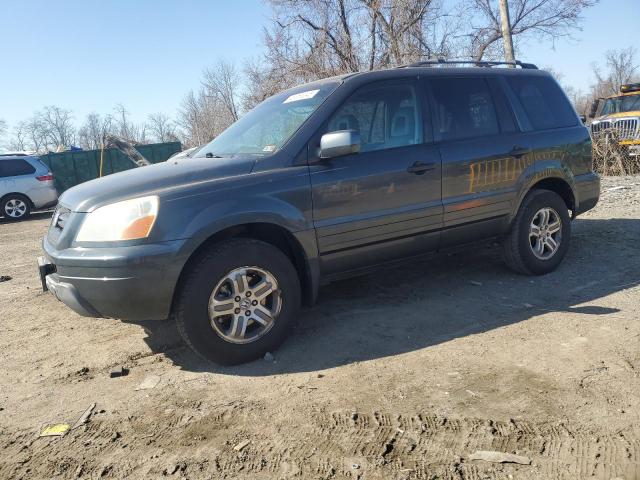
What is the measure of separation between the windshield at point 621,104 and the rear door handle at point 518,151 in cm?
1304

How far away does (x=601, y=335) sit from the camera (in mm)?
3699

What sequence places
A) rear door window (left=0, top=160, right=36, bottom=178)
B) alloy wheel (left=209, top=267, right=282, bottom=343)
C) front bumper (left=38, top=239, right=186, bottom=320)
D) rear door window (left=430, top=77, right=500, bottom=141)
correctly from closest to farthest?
1. front bumper (left=38, top=239, right=186, bottom=320)
2. alloy wheel (left=209, top=267, right=282, bottom=343)
3. rear door window (left=430, top=77, right=500, bottom=141)
4. rear door window (left=0, top=160, right=36, bottom=178)

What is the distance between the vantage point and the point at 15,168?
1409 centimetres

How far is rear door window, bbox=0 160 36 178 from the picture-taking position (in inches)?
550

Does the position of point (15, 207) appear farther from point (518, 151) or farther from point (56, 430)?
point (518, 151)

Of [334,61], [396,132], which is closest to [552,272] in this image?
[396,132]

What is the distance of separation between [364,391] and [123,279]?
1.59m

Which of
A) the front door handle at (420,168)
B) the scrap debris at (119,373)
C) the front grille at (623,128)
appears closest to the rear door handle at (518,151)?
the front door handle at (420,168)

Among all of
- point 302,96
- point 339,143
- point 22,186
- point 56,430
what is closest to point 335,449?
point 56,430

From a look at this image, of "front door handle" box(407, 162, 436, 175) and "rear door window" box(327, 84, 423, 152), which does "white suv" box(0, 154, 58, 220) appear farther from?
"front door handle" box(407, 162, 436, 175)

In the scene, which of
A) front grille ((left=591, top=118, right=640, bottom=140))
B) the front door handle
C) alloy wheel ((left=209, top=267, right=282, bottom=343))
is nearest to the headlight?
alloy wheel ((left=209, top=267, right=282, bottom=343))

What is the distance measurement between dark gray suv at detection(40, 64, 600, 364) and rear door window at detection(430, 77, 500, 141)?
0.04ft

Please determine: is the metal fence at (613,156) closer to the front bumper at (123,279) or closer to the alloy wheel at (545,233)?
the alloy wheel at (545,233)

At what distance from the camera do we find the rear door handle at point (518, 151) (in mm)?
4754
